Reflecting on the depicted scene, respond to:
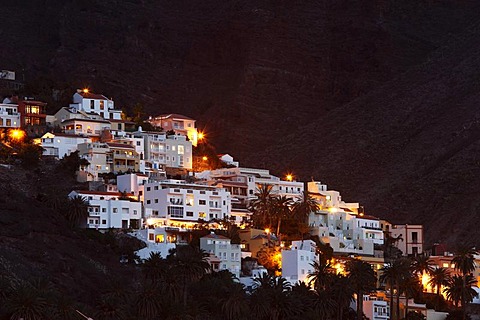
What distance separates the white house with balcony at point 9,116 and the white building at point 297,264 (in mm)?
30943

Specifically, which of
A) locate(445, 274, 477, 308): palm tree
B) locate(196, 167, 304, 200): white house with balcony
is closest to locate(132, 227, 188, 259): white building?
locate(196, 167, 304, 200): white house with balcony

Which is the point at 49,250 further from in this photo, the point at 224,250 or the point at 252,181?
the point at 252,181

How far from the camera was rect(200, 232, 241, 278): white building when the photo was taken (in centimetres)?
10712

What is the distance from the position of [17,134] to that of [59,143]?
4.78m

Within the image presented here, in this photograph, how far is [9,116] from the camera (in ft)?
406


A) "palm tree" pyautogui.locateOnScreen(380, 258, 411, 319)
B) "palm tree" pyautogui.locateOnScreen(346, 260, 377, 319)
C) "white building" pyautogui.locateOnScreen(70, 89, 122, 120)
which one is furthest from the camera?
"white building" pyautogui.locateOnScreen(70, 89, 122, 120)

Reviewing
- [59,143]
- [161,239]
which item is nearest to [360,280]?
[161,239]

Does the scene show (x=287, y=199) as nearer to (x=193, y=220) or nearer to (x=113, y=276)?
(x=193, y=220)

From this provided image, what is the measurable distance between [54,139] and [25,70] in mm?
54464

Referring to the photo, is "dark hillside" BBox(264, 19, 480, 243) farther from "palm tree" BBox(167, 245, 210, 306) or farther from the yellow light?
"palm tree" BBox(167, 245, 210, 306)

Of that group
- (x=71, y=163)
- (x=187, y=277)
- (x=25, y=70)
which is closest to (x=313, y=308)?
(x=187, y=277)

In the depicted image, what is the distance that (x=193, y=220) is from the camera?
114m

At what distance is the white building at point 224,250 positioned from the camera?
10712cm

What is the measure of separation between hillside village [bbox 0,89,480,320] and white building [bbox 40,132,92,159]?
0.09 metres
